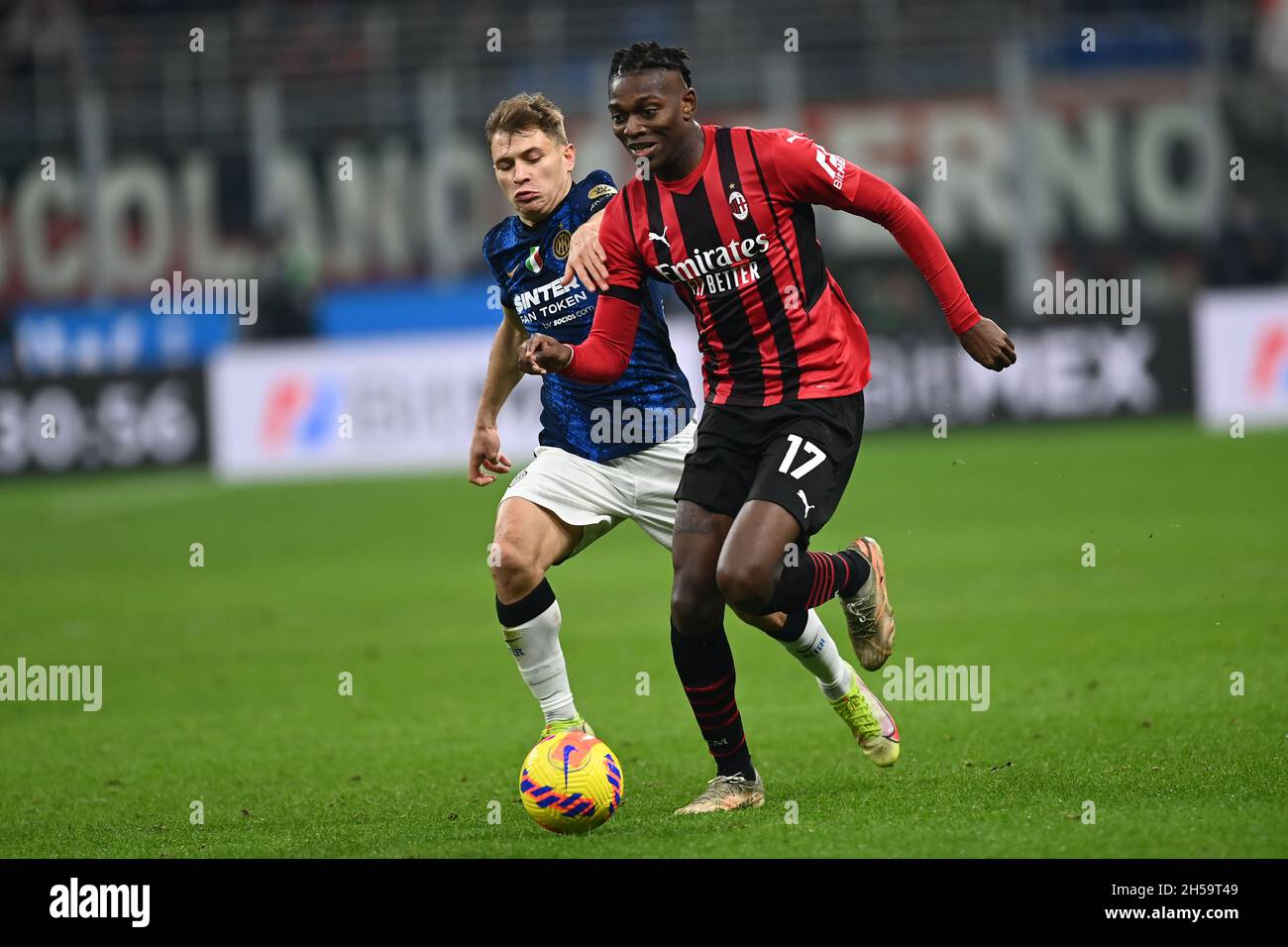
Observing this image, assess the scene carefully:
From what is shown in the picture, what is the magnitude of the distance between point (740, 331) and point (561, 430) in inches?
34.5

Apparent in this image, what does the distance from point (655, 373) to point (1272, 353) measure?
12.5 meters

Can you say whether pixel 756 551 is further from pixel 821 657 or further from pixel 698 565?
pixel 821 657

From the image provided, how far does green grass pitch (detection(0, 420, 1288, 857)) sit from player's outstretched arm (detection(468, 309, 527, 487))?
1151 mm

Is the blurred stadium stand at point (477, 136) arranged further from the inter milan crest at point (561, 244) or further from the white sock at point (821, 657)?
the white sock at point (821, 657)

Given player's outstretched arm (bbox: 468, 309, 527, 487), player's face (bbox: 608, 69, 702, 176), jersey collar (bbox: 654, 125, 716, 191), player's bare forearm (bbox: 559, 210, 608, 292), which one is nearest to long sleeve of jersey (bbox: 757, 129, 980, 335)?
jersey collar (bbox: 654, 125, 716, 191)

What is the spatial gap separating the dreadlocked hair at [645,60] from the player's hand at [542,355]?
2.82 ft

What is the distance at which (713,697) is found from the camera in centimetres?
567

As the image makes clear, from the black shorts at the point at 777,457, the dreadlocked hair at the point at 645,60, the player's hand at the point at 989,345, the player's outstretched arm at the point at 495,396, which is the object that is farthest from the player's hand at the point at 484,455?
the player's hand at the point at 989,345

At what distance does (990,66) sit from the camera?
74.7 ft

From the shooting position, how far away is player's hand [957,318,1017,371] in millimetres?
5398

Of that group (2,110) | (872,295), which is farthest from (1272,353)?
(2,110)

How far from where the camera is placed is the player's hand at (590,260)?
5.61m

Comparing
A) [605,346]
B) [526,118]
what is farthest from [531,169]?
[605,346]
